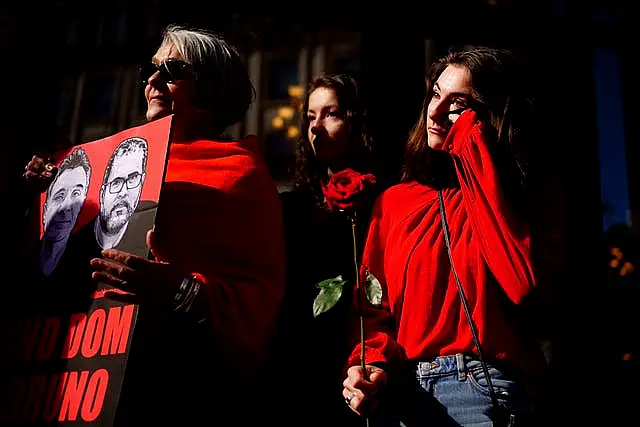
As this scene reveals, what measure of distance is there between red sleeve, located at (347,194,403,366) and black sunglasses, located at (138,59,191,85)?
2.86ft

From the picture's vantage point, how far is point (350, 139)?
10.1 feet

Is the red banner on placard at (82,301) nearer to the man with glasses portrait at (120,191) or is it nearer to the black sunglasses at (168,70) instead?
the man with glasses portrait at (120,191)

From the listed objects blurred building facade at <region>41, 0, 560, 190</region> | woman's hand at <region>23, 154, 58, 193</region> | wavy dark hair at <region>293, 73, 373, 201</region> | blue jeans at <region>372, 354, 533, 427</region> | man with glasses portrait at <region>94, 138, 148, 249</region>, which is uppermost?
blurred building facade at <region>41, 0, 560, 190</region>

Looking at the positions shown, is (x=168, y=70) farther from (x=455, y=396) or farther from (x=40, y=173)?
(x=455, y=396)

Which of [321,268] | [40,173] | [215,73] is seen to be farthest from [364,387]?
Result: [40,173]

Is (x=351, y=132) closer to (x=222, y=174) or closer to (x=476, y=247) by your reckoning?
(x=222, y=174)

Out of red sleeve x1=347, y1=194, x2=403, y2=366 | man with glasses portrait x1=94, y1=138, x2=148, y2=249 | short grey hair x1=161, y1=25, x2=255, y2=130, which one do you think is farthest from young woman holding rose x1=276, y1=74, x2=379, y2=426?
man with glasses portrait x1=94, y1=138, x2=148, y2=249

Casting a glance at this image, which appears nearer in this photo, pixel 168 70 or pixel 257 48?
pixel 168 70

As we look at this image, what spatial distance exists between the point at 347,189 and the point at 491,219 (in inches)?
16.9

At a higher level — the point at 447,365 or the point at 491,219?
the point at 491,219

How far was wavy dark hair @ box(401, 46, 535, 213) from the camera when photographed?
218 cm

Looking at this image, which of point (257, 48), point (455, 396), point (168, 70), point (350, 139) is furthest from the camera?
point (257, 48)

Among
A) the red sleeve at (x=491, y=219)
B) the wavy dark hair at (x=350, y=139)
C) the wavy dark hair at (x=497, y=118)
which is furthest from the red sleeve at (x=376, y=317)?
the wavy dark hair at (x=350, y=139)

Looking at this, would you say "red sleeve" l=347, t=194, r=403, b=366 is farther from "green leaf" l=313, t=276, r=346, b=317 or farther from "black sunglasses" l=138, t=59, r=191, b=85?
"black sunglasses" l=138, t=59, r=191, b=85
